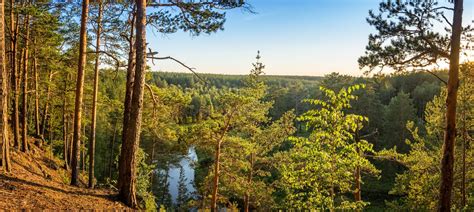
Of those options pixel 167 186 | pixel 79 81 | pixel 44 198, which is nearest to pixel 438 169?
pixel 44 198

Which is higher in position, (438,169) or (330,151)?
(330,151)

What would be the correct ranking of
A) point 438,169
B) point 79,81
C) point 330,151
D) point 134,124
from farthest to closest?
point 438,169
point 79,81
point 134,124
point 330,151

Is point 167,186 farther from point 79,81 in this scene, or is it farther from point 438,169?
point 438,169

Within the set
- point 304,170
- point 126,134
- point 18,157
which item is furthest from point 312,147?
point 18,157

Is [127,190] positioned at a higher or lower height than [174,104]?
lower

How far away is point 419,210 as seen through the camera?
1401 cm

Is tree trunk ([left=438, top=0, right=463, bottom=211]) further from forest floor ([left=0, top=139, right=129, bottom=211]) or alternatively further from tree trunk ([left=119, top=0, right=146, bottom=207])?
forest floor ([left=0, top=139, right=129, bottom=211])

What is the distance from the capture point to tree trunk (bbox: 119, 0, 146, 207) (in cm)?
658

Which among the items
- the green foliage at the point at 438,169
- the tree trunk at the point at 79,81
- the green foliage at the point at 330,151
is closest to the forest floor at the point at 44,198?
the tree trunk at the point at 79,81

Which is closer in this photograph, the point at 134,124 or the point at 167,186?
the point at 134,124

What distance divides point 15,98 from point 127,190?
7851 mm

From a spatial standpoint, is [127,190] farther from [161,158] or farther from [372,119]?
[372,119]

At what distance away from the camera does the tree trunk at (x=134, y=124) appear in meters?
6.58

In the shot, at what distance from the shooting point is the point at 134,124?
6.57 m
